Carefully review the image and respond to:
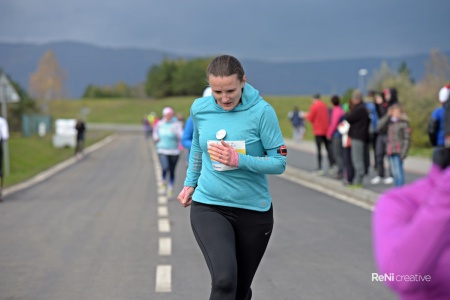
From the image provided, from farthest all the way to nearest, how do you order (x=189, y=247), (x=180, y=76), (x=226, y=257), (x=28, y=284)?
(x=180, y=76) < (x=189, y=247) < (x=28, y=284) < (x=226, y=257)

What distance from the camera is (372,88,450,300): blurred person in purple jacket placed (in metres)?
2.17

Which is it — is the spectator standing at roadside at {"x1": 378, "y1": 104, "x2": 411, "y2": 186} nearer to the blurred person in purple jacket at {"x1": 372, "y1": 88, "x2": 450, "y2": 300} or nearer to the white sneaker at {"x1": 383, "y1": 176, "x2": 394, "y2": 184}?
the white sneaker at {"x1": 383, "y1": 176, "x2": 394, "y2": 184}

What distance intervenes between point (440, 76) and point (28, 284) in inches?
1707

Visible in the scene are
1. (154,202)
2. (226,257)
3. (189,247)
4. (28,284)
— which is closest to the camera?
(226,257)

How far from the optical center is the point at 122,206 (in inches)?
586

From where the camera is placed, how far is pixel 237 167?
463 cm

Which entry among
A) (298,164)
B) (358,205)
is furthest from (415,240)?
(298,164)

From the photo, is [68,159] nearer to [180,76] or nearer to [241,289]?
[241,289]

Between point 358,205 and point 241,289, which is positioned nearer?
point 241,289

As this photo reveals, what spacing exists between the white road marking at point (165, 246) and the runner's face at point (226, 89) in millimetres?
4861

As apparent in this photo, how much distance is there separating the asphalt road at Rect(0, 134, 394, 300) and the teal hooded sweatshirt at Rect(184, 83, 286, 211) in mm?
2410

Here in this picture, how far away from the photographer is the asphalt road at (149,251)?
733 centimetres

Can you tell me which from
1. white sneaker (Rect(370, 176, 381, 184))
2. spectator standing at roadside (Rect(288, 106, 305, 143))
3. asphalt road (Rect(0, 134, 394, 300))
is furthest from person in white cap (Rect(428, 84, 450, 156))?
spectator standing at roadside (Rect(288, 106, 305, 143))

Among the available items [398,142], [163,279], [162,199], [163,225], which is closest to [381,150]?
[398,142]
